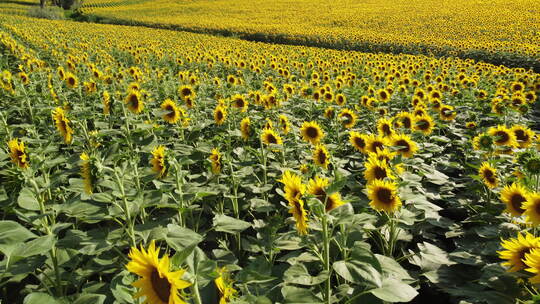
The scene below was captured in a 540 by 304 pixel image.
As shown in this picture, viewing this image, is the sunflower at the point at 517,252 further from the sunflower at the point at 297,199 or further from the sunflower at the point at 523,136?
the sunflower at the point at 523,136

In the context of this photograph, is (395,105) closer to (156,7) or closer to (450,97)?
(450,97)

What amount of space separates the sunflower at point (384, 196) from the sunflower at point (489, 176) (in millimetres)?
1316

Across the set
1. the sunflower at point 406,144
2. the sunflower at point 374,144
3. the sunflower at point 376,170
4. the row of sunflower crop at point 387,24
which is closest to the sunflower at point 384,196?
the sunflower at point 376,170

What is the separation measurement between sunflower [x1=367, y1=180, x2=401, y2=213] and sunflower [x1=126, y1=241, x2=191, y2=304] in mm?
1592

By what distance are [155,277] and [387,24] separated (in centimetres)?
3203

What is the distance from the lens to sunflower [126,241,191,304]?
1.17m

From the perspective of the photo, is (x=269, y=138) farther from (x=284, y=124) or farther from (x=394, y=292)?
(x=394, y=292)

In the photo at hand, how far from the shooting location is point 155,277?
126cm

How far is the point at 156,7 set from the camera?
159ft

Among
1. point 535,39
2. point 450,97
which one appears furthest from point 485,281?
point 535,39

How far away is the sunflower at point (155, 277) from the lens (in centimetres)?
117

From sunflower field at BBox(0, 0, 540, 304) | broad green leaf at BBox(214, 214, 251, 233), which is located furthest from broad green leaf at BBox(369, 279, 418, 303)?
broad green leaf at BBox(214, 214, 251, 233)

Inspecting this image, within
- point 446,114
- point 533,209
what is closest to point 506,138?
point 446,114

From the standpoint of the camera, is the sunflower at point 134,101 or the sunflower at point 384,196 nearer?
the sunflower at point 384,196
